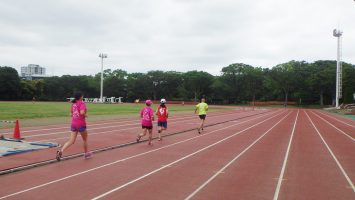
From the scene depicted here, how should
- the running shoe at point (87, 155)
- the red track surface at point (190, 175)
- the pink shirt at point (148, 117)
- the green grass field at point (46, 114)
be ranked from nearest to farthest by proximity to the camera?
the red track surface at point (190, 175)
the running shoe at point (87, 155)
the pink shirt at point (148, 117)
the green grass field at point (46, 114)

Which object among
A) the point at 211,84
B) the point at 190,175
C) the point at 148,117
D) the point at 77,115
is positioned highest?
the point at 211,84

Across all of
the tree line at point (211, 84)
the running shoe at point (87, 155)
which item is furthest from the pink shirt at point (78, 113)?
the tree line at point (211, 84)

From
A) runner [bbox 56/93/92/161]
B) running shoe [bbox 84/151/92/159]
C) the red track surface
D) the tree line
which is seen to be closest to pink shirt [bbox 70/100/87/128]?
runner [bbox 56/93/92/161]

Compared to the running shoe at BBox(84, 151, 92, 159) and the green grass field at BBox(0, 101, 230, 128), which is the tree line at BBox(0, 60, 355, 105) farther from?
the running shoe at BBox(84, 151, 92, 159)

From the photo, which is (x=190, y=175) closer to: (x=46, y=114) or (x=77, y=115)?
(x=77, y=115)

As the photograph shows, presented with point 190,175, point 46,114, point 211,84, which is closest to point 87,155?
point 190,175

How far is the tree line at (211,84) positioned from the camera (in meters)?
92.0

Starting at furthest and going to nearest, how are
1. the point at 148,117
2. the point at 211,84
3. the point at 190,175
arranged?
the point at 211,84
the point at 148,117
the point at 190,175

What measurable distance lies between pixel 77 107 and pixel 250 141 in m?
7.27

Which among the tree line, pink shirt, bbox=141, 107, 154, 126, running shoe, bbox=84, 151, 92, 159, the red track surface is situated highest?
the tree line

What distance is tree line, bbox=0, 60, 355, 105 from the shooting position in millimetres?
92000

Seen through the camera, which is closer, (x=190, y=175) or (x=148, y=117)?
(x=190, y=175)

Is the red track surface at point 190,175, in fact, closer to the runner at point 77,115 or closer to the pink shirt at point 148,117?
the runner at point 77,115

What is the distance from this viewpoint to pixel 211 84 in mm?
105125
